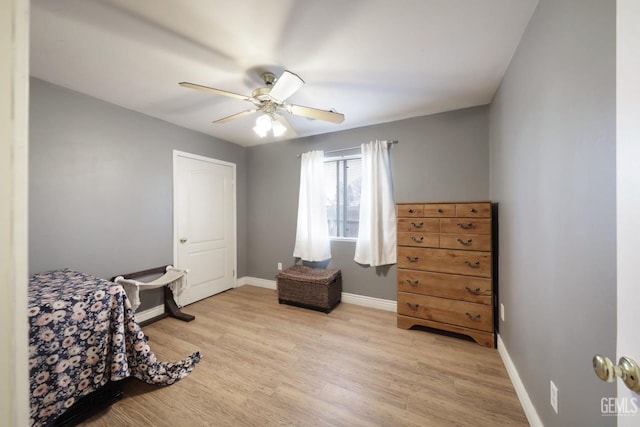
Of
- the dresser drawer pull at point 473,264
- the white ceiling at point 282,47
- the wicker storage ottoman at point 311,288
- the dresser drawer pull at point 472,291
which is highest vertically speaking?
the white ceiling at point 282,47

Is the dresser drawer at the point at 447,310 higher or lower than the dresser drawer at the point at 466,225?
lower

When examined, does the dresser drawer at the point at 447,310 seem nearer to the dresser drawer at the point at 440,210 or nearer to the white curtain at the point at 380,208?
the white curtain at the point at 380,208

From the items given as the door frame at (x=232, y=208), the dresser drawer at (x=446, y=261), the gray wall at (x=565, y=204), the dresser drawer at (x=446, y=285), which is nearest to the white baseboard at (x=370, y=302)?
the dresser drawer at (x=446, y=285)

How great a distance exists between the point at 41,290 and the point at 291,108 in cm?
212

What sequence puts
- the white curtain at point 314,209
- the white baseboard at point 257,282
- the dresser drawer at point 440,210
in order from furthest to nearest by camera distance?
the white baseboard at point 257,282
the white curtain at point 314,209
the dresser drawer at point 440,210

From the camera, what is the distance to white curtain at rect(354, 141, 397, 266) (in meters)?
2.86

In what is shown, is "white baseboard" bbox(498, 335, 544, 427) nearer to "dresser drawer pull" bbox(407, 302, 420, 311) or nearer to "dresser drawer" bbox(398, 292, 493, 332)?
"dresser drawer" bbox(398, 292, 493, 332)

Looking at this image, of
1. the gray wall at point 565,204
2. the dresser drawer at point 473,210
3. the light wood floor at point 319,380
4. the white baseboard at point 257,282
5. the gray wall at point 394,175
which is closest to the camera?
the gray wall at point 565,204

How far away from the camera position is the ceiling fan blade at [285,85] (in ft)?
4.85

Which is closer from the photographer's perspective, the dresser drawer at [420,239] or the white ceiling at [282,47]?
the white ceiling at [282,47]

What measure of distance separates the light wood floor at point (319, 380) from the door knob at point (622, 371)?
1.22 m

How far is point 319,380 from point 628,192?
191cm

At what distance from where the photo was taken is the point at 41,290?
58.3 inches

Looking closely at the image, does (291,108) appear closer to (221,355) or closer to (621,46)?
(621,46)
